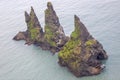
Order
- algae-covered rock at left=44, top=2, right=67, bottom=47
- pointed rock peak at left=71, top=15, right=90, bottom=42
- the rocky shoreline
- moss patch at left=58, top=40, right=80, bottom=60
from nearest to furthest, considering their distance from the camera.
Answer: the rocky shoreline → moss patch at left=58, top=40, right=80, bottom=60 → pointed rock peak at left=71, top=15, right=90, bottom=42 → algae-covered rock at left=44, top=2, right=67, bottom=47

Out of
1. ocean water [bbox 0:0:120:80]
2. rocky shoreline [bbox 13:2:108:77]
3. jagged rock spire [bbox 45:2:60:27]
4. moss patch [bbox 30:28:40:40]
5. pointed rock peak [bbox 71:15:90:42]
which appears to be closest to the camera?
rocky shoreline [bbox 13:2:108:77]

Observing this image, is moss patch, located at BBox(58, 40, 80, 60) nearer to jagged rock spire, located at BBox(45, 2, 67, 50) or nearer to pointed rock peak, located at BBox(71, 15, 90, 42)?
pointed rock peak, located at BBox(71, 15, 90, 42)

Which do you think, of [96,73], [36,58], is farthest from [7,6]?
[96,73]

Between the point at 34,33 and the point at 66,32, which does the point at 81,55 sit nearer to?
the point at 34,33

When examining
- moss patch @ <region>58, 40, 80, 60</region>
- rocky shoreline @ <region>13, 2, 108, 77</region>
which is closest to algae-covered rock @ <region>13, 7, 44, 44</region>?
rocky shoreline @ <region>13, 2, 108, 77</region>

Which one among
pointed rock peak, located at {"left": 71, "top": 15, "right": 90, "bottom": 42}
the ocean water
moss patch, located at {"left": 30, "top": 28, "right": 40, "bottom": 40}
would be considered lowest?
the ocean water

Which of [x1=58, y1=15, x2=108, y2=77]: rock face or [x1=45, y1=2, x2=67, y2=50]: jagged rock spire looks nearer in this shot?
[x1=58, y1=15, x2=108, y2=77]: rock face

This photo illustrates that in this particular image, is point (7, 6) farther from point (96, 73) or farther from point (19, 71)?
point (96, 73)
